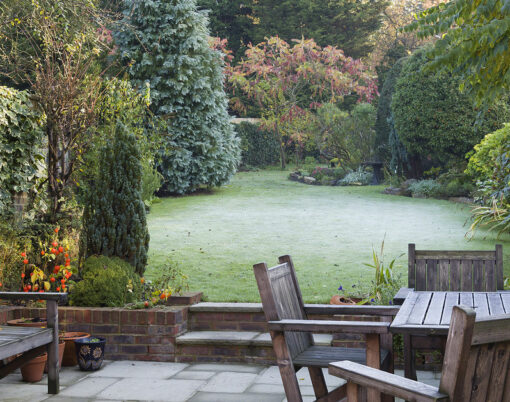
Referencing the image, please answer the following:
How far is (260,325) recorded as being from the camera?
17.6 ft

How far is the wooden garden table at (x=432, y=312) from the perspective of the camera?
9.50 ft

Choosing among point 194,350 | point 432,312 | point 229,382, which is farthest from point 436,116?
point 432,312

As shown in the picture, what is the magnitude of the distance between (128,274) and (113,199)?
68cm

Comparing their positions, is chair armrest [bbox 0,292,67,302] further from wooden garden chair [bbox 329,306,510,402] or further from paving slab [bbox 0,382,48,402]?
wooden garden chair [bbox 329,306,510,402]

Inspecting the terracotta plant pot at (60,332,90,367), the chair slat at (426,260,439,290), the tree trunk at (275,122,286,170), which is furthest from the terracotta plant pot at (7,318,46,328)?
the tree trunk at (275,122,286,170)

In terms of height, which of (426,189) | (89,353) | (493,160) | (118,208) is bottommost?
(89,353)

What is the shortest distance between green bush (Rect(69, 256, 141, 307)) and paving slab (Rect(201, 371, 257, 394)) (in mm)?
1167

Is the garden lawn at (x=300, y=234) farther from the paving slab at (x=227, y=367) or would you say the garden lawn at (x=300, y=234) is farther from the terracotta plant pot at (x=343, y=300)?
the paving slab at (x=227, y=367)

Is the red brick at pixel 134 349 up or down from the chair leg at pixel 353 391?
down

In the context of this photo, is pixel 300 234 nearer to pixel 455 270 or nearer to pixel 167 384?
pixel 455 270

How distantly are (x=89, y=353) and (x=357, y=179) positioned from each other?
12.7m

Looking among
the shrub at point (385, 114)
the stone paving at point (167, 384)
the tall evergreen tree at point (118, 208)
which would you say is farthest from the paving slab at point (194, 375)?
the shrub at point (385, 114)

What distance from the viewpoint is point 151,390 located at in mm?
4359

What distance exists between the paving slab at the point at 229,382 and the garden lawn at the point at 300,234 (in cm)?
123
